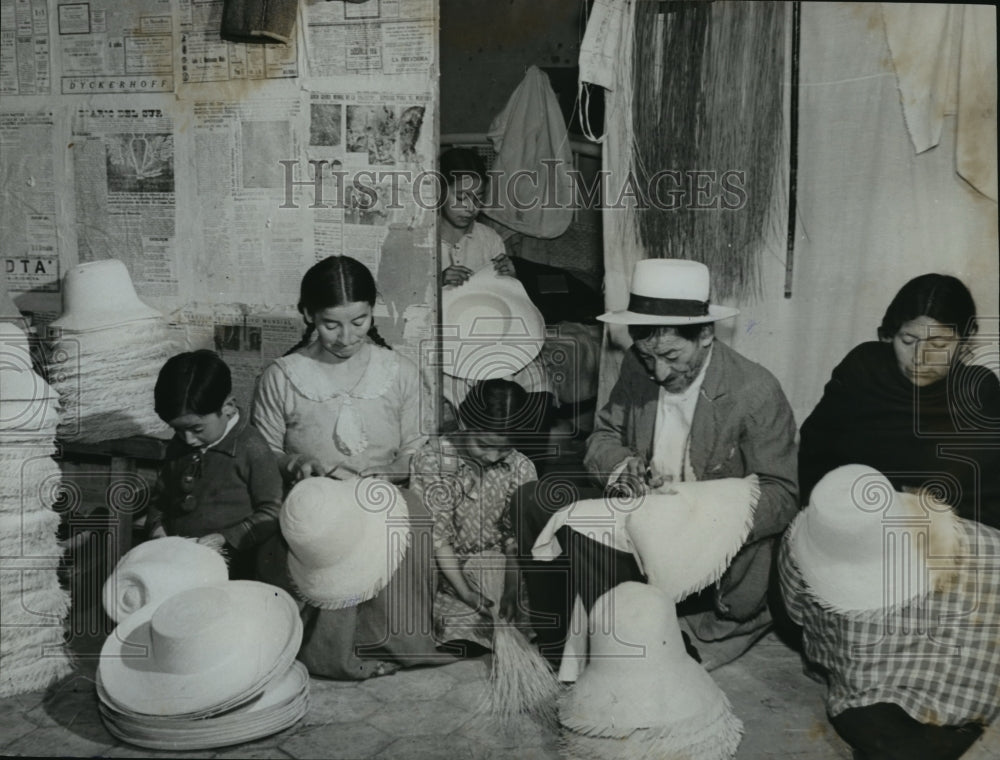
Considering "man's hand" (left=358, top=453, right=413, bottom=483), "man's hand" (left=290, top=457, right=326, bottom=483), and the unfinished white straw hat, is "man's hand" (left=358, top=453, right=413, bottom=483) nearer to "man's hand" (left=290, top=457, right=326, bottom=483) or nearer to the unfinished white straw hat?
"man's hand" (left=290, top=457, right=326, bottom=483)

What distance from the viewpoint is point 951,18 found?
3.26 meters

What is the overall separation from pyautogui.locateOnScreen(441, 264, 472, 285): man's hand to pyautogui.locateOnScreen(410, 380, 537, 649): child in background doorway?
37 cm

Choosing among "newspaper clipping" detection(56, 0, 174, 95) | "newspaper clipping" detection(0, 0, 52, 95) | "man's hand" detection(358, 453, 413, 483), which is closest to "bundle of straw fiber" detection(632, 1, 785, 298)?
"man's hand" detection(358, 453, 413, 483)

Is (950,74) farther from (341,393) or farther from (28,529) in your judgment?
(28,529)

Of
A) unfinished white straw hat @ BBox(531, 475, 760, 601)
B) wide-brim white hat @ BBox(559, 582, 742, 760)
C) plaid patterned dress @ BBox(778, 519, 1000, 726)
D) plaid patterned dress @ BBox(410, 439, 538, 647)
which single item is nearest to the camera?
wide-brim white hat @ BBox(559, 582, 742, 760)

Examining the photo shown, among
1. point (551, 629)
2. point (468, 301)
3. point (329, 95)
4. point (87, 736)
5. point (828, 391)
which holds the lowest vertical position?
point (87, 736)

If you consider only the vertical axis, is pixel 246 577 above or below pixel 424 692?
above

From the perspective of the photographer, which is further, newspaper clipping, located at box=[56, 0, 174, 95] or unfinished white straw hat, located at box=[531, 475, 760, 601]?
newspaper clipping, located at box=[56, 0, 174, 95]

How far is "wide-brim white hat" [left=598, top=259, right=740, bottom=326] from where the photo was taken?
3.26m

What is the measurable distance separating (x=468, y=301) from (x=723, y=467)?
1.04m

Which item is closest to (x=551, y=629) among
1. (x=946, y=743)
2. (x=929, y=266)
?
(x=946, y=743)

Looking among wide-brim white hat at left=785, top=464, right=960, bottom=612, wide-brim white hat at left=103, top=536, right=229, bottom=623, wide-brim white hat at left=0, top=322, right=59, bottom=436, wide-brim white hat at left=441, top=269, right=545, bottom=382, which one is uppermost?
wide-brim white hat at left=441, top=269, right=545, bottom=382

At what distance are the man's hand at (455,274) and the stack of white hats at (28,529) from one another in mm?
1462

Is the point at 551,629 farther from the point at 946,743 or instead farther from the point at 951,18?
the point at 951,18
